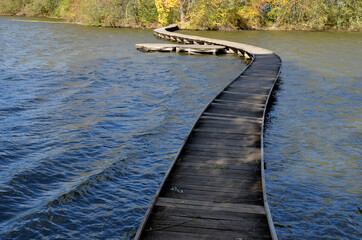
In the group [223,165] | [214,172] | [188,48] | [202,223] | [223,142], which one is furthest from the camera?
[188,48]

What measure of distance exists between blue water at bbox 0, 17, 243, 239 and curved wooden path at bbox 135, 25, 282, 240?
939 millimetres

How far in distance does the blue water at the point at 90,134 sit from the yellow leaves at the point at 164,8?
2326 cm

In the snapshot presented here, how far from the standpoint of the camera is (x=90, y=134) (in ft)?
40.1

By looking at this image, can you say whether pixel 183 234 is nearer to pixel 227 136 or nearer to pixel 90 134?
pixel 227 136

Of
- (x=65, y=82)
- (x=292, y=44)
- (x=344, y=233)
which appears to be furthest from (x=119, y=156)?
(x=292, y=44)

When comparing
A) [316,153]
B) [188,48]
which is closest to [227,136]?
[316,153]

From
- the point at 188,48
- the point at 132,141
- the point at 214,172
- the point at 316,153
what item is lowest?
the point at 132,141

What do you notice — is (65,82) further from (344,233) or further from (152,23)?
(152,23)

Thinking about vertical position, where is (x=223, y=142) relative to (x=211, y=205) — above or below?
above

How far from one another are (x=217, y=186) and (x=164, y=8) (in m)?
43.0

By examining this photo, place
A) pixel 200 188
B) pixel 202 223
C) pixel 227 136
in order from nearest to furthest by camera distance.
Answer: pixel 202 223, pixel 200 188, pixel 227 136

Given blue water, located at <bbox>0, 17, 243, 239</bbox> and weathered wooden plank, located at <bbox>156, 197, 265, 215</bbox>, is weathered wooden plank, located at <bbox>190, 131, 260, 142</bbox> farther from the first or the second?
weathered wooden plank, located at <bbox>156, 197, 265, 215</bbox>

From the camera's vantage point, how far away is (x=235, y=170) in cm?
838

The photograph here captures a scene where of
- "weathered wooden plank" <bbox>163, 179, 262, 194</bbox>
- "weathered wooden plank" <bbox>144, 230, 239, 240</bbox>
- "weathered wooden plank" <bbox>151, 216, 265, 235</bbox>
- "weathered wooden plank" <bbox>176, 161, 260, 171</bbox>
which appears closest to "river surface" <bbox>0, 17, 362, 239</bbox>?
"weathered wooden plank" <bbox>176, 161, 260, 171</bbox>
